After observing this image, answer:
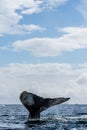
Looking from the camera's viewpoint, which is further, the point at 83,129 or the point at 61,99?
the point at 61,99

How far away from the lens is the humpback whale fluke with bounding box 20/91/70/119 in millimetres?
59781

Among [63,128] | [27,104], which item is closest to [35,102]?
[27,104]

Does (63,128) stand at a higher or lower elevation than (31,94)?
lower

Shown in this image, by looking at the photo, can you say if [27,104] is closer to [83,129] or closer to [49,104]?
[49,104]

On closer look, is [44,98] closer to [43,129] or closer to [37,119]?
[37,119]

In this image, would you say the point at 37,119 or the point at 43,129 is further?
the point at 37,119

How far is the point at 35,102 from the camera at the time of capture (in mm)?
60250

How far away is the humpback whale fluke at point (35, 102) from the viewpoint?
59781mm

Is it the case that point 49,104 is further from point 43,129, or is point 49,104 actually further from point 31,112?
point 43,129

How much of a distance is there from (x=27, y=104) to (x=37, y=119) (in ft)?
10.5

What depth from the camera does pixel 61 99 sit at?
2450 inches

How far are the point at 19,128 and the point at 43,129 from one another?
107 inches

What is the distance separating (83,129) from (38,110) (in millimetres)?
13928

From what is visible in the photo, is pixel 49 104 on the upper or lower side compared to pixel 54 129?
upper
